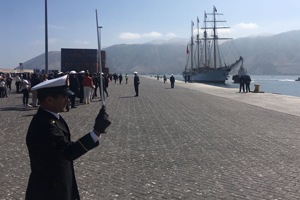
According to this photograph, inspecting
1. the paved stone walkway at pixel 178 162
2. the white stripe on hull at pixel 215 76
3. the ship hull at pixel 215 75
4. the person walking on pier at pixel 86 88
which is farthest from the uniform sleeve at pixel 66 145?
the white stripe on hull at pixel 215 76

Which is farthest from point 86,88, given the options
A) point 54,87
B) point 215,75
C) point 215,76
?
point 215,76

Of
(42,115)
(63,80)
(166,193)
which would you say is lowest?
(166,193)

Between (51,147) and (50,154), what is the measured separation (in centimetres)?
6

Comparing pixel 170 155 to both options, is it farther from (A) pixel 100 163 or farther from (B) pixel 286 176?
(B) pixel 286 176

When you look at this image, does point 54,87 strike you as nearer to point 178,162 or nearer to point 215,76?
point 178,162

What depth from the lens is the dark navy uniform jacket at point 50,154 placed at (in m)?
2.28

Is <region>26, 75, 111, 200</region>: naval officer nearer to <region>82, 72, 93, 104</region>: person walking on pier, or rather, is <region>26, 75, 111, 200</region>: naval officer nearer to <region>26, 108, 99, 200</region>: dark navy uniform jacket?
<region>26, 108, 99, 200</region>: dark navy uniform jacket

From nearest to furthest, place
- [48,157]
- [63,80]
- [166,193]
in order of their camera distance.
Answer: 1. [48,157]
2. [63,80]
3. [166,193]

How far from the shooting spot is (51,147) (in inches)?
89.6

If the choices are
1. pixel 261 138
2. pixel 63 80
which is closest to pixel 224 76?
pixel 261 138

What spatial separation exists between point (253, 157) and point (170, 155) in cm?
170

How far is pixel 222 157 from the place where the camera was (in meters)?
6.39

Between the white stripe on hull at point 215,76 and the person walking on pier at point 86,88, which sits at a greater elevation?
the white stripe on hull at point 215,76

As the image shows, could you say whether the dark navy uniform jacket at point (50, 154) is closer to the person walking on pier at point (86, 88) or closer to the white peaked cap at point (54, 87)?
the white peaked cap at point (54, 87)
